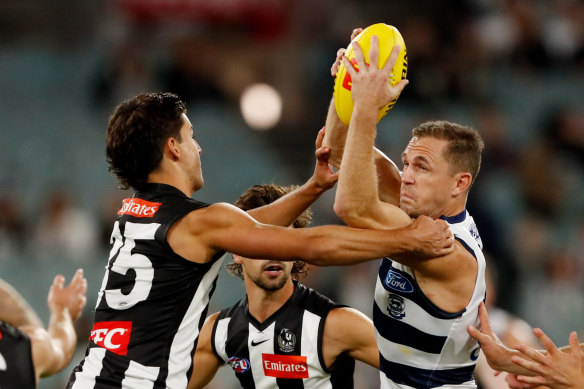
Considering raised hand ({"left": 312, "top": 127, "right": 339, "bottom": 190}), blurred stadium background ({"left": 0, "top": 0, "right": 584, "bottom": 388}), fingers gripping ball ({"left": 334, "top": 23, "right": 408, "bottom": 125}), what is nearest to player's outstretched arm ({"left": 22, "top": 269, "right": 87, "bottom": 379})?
raised hand ({"left": 312, "top": 127, "right": 339, "bottom": 190})

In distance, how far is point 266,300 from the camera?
16.8ft

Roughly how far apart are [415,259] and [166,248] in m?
1.22

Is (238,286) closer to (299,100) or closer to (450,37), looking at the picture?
(299,100)

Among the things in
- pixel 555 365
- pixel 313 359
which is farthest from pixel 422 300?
pixel 313 359

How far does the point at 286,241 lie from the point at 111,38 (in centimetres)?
1014

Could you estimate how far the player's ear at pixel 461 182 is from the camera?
423 centimetres

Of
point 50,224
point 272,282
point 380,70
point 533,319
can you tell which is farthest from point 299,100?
point 380,70

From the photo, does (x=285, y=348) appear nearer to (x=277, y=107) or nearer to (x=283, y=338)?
(x=283, y=338)

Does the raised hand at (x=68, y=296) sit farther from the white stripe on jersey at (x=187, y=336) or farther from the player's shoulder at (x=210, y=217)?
the player's shoulder at (x=210, y=217)

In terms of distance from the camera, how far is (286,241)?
12.6 ft

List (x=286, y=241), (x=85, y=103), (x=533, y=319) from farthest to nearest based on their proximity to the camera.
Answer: (x=85, y=103), (x=533, y=319), (x=286, y=241)

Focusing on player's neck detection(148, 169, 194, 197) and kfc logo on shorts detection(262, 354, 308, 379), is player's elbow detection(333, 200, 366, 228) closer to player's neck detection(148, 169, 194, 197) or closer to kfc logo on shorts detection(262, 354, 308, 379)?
player's neck detection(148, 169, 194, 197)

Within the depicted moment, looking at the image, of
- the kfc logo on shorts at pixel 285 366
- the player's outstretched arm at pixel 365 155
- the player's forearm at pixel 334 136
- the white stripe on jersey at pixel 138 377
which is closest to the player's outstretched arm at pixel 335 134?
the player's forearm at pixel 334 136

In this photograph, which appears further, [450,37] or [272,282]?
[450,37]
